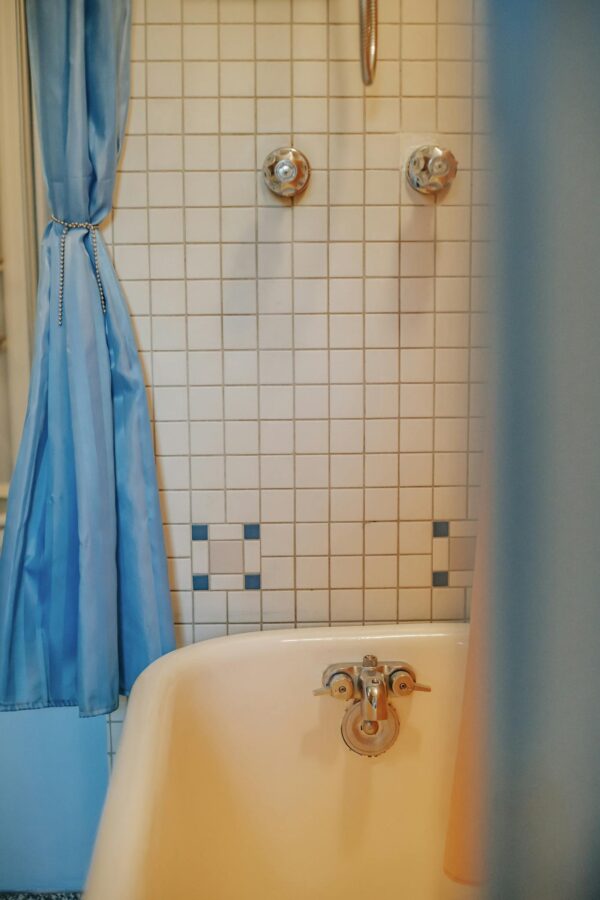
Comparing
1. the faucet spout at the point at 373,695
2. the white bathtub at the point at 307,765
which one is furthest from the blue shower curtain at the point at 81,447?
the faucet spout at the point at 373,695

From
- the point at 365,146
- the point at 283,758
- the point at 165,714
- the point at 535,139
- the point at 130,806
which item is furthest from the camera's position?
the point at 365,146

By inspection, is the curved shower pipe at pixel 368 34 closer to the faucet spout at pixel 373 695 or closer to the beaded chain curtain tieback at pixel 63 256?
the beaded chain curtain tieback at pixel 63 256

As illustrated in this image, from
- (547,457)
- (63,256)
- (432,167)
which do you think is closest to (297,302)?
(432,167)

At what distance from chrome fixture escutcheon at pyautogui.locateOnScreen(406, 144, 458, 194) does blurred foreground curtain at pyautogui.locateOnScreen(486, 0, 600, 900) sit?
51.1 inches

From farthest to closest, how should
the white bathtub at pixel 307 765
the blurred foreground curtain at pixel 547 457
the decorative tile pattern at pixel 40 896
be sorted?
the decorative tile pattern at pixel 40 896
the white bathtub at pixel 307 765
the blurred foreground curtain at pixel 547 457

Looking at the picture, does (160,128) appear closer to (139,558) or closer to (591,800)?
(139,558)

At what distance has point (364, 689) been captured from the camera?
4.37 ft

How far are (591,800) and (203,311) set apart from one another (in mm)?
1387

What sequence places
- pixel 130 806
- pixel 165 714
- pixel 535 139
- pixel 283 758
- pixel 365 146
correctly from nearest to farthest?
1. pixel 535 139
2. pixel 130 806
3. pixel 165 714
4. pixel 283 758
5. pixel 365 146

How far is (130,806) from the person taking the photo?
2.85 feet

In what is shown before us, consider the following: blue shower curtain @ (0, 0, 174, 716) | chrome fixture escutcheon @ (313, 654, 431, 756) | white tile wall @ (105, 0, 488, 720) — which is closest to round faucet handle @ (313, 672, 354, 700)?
chrome fixture escutcheon @ (313, 654, 431, 756)

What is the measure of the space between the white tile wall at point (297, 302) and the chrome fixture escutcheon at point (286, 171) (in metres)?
0.05

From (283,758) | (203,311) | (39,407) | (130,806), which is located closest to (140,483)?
(39,407)

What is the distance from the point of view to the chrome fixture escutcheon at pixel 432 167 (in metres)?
1.44
